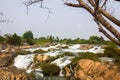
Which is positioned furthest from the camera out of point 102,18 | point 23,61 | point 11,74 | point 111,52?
point 23,61

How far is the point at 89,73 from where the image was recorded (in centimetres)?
2219

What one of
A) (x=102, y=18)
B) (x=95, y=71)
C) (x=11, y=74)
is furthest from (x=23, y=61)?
(x=102, y=18)

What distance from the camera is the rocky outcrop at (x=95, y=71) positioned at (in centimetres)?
2088

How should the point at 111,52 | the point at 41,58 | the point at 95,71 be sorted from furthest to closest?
1. the point at 41,58
2. the point at 111,52
3. the point at 95,71

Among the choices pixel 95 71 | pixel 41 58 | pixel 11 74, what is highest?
pixel 11 74

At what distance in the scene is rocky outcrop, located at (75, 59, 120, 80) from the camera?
2088 cm

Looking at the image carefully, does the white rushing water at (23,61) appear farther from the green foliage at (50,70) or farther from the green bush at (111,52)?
the green bush at (111,52)

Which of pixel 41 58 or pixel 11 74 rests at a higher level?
pixel 11 74

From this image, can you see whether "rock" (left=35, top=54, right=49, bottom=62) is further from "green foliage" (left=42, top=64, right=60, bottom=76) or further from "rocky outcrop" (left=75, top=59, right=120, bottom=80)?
"rocky outcrop" (left=75, top=59, right=120, bottom=80)

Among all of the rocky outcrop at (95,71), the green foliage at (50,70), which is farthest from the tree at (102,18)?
the green foliage at (50,70)

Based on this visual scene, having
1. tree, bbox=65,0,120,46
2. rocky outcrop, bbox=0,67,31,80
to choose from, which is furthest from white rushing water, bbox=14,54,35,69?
tree, bbox=65,0,120,46

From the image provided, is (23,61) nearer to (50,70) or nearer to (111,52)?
(50,70)

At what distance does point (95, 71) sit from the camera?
21.8 m

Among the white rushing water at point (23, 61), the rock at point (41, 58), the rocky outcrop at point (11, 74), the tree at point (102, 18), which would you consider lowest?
the white rushing water at point (23, 61)
